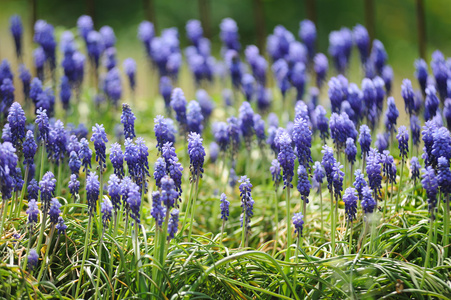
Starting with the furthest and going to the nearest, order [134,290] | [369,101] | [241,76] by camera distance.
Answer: [241,76] → [369,101] → [134,290]

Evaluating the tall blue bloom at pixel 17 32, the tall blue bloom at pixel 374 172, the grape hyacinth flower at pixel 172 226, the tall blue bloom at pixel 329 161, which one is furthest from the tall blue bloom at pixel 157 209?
the tall blue bloom at pixel 17 32

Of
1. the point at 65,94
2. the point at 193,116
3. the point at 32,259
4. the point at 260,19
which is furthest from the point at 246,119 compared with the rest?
the point at 260,19

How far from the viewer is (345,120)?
392 centimetres

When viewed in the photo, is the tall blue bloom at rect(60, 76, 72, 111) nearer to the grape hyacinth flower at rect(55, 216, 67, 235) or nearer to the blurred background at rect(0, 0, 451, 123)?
the grape hyacinth flower at rect(55, 216, 67, 235)

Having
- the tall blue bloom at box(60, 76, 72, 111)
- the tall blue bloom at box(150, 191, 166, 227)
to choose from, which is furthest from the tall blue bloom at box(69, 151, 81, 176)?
the tall blue bloom at box(60, 76, 72, 111)

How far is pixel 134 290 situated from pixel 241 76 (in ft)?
13.0

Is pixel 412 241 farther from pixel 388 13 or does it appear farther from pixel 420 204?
pixel 388 13

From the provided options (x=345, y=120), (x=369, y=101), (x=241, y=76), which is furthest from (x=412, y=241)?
(x=241, y=76)

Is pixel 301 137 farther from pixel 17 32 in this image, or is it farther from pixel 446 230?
pixel 17 32

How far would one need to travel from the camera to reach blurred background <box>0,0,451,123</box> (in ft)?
60.9

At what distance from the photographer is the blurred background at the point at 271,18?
18.6 metres

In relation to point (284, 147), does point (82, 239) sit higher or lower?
lower

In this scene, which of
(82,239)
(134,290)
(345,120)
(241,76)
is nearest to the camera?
(134,290)

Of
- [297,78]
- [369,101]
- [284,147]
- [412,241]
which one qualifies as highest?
[297,78]
